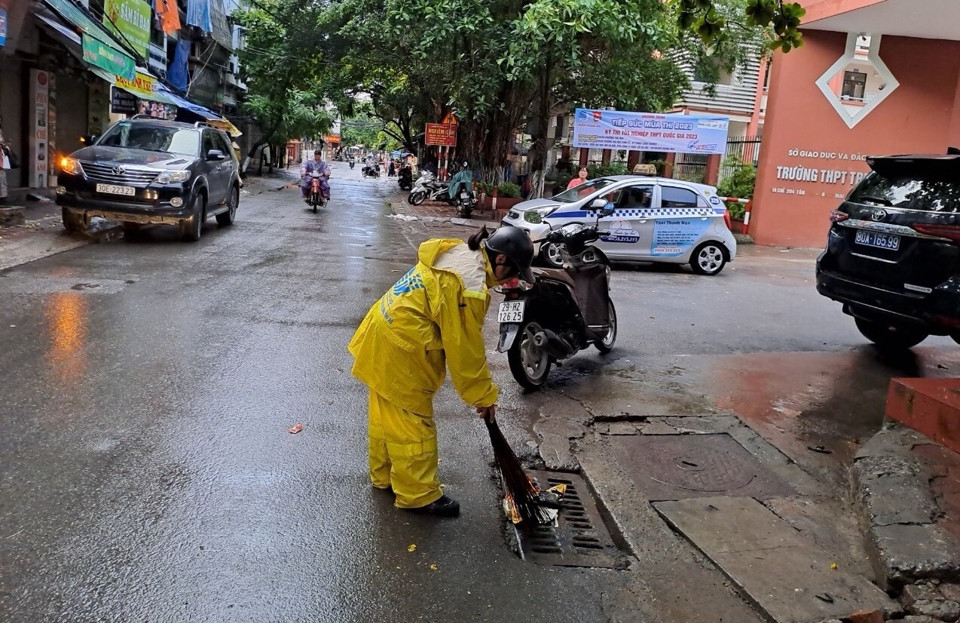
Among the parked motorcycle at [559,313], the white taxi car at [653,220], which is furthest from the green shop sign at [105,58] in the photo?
the parked motorcycle at [559,313]

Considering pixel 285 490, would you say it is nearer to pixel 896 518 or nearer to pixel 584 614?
pixel 584 614

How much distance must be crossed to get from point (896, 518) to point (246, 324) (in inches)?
209

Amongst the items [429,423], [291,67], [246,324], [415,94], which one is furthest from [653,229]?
[415,94]

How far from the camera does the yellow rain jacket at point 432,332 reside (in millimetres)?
3301

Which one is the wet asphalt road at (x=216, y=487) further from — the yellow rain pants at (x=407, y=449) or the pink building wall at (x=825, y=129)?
the pink building wall at (x=825, y=129)

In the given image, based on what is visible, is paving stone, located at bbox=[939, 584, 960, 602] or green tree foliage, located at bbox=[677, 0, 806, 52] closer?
paving stone, located at bbox=[939, 584, 960, 602]

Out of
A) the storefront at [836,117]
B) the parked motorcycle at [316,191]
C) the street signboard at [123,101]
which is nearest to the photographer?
the storefront at [836,117]

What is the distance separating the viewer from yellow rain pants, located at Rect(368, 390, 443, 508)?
3.47 metres

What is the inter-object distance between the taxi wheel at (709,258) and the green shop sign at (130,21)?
13.0 metres

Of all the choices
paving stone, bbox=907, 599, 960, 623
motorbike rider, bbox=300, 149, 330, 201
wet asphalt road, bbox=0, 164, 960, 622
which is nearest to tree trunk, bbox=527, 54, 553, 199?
motorbike rider, bbox=300, 149, 330, 201

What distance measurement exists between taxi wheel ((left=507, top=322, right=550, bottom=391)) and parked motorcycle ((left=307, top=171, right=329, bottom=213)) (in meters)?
14.0

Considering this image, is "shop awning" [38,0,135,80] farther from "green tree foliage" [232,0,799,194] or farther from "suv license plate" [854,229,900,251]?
"suv license plate" [854,229,900,251]

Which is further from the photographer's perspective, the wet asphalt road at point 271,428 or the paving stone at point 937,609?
the paving stone at point 937,609

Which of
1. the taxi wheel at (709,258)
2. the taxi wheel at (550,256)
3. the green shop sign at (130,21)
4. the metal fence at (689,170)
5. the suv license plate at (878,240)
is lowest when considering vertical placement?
the taxi wheel at (709,258)
